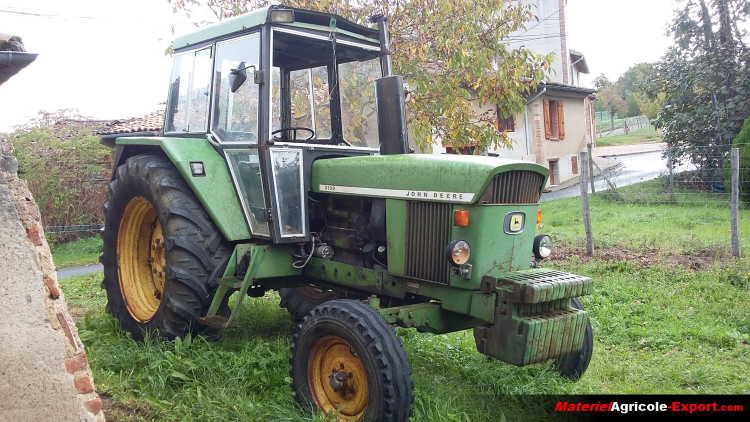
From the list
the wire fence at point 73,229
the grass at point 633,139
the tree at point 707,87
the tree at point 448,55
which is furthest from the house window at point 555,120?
the grass at point 633,139

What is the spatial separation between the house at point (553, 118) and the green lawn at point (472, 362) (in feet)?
40.4

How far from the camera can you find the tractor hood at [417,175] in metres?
3.89

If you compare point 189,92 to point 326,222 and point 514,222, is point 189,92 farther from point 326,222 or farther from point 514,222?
point 514,222

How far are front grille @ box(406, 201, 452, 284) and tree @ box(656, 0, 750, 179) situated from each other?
1308cm

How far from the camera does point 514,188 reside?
404 centimetres

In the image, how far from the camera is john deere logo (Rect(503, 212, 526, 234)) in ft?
13.2

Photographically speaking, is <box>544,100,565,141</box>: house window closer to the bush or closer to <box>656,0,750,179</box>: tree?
<box>656,0,750,179</box>: tree

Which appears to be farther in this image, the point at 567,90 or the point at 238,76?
the point at 567,90

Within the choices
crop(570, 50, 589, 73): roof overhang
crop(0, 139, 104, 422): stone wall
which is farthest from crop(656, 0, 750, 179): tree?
crop(0, 139, 104, 422): stone wall

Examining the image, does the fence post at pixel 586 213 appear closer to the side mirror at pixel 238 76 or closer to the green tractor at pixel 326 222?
the green tractor at pixel 326 222

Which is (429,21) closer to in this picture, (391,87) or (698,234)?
(391,87)

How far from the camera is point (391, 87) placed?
4488 millimetres

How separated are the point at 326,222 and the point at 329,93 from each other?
114cm

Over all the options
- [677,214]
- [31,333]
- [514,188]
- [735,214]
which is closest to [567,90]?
[677,214]
